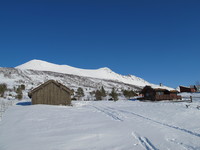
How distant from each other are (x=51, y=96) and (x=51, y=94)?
0.34 meters

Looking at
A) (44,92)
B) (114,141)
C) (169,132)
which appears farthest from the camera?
(44,92)

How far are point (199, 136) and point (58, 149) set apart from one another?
670 cm

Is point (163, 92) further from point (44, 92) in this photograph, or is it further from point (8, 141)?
point (8, 141)

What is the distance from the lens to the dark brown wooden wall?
28.8 metres

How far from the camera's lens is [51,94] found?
1142 inches

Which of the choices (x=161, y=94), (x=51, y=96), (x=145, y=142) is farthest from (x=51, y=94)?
(x=161, y=94)

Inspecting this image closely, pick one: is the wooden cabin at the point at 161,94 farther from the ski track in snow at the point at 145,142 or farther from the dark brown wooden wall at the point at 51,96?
the ski track in snow at the point at 145,142

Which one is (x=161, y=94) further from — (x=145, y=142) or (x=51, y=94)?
(x=145, y=142)

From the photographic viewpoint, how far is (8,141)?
7.80 meters

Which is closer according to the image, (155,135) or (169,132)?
(155,135)

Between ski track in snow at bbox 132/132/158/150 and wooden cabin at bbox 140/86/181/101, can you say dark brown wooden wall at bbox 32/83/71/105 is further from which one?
wooden cabin at bbox 140/86/181/101

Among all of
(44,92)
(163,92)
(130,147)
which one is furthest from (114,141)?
(163,92)

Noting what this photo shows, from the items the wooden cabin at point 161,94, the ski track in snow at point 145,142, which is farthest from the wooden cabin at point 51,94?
the wooden cabin at point 161,94

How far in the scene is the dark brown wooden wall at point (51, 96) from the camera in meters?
28.8
